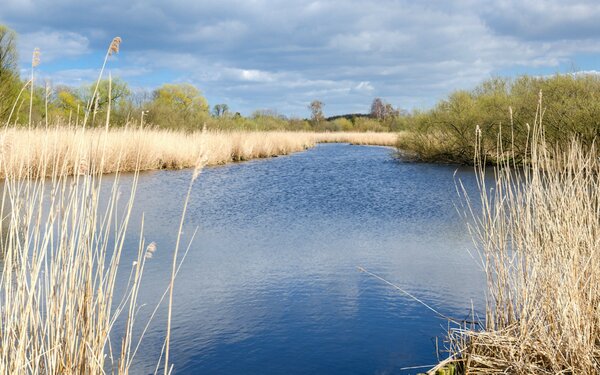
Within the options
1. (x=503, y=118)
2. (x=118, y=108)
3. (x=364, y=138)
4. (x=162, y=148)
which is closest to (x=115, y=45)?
(x=162, y=148)

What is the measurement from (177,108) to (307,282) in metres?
25.7

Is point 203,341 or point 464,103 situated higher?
point 464,103

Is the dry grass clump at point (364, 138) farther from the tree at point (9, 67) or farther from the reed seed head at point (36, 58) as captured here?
the reed seed head at point (36, 58)

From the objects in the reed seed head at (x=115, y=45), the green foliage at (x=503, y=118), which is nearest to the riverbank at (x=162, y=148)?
the green foliage at (x=503, y=118)

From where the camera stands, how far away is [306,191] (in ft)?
35.4

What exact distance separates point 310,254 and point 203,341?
235 centimetres

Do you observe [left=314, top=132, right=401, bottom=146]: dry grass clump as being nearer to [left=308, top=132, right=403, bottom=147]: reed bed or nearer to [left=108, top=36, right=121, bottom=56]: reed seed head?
[left=308, top=132, right=403, bottom=147]: reed bed

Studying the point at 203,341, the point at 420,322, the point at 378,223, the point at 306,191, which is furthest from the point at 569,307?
the point at 306,191

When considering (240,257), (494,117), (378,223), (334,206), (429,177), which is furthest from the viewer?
(494,117)

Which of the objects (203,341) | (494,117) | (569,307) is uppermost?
(494,117)

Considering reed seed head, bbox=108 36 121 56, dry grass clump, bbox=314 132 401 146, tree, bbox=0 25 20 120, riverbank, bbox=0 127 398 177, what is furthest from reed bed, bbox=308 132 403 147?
reed seed head, bbox=108 36 121 56

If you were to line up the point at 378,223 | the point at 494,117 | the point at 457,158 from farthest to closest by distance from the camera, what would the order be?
1. the point at 457,158
2. the point at 494,117
3. the point at 378,223

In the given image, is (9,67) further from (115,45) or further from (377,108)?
(377,108)

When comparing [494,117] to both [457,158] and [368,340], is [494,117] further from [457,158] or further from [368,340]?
[368,340]
